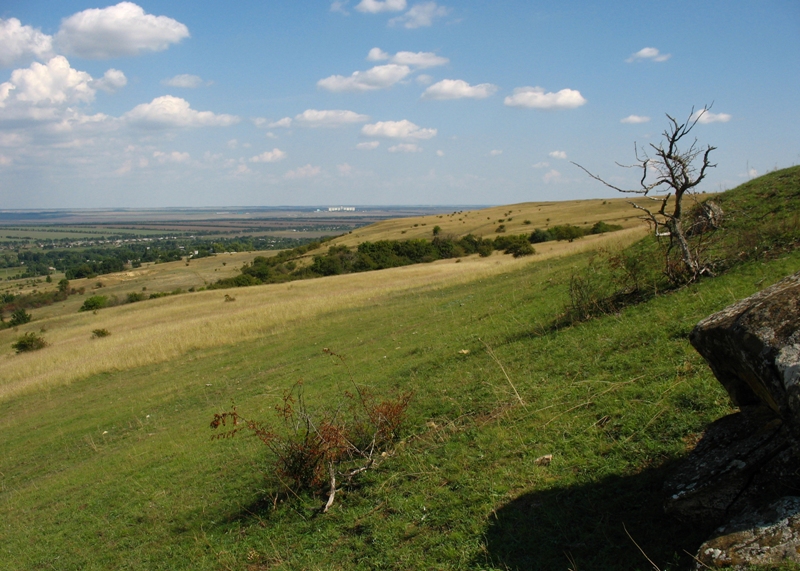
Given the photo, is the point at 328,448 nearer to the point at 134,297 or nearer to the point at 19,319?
the point at 19,319

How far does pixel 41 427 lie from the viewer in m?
18.1

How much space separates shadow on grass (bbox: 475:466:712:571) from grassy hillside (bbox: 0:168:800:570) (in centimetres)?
2

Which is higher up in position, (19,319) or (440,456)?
(440,456)

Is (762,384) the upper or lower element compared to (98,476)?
upper

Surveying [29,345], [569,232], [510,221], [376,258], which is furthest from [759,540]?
[510,221]

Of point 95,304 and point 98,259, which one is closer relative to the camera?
point 95,304

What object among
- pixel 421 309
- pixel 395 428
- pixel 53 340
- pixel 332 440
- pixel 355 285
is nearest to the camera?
pixel 332 440

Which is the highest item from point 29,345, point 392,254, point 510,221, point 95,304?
point 510,221

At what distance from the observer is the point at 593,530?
15.9 feet

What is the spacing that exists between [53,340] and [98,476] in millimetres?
31991

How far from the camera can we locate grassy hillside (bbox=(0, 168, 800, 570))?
526cm

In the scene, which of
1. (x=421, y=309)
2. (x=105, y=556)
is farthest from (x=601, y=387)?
(x=421, y=309)

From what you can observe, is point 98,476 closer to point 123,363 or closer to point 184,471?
point 184,471

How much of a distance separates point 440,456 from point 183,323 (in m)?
31.1
